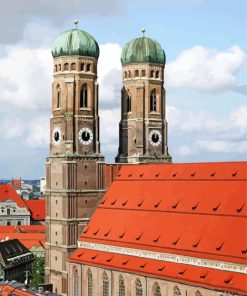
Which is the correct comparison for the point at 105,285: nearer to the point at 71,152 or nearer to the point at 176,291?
the point at 176,291

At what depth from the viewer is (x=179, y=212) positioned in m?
93.2

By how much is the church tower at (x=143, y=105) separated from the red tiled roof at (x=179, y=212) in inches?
261

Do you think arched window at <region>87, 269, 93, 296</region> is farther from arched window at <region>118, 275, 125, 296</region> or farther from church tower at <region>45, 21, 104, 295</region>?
arched window at <region>118, 275, 125, 296</region>

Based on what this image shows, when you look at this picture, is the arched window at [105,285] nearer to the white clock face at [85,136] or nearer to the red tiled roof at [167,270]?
the red tiled roof at [167,270]

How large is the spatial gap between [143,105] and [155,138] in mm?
5751

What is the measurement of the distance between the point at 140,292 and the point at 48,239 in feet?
78.4

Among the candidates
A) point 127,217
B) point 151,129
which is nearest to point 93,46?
point 151,129

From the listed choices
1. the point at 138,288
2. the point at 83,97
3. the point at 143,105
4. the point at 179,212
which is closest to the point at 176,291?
the point at 138,288

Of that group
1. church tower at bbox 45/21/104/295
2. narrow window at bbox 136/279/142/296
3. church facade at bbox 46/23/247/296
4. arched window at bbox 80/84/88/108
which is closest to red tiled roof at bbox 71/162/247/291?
church facade at bbox 46/23/247/296

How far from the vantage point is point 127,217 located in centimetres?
10156

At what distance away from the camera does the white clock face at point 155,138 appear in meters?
117

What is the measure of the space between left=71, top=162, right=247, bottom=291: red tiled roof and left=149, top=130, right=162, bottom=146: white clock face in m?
8.09

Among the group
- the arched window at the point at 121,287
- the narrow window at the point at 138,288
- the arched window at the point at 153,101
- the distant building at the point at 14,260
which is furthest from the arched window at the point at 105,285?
the distant building at the point at 14,260

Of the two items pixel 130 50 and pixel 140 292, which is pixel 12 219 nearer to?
pixel 130 50
